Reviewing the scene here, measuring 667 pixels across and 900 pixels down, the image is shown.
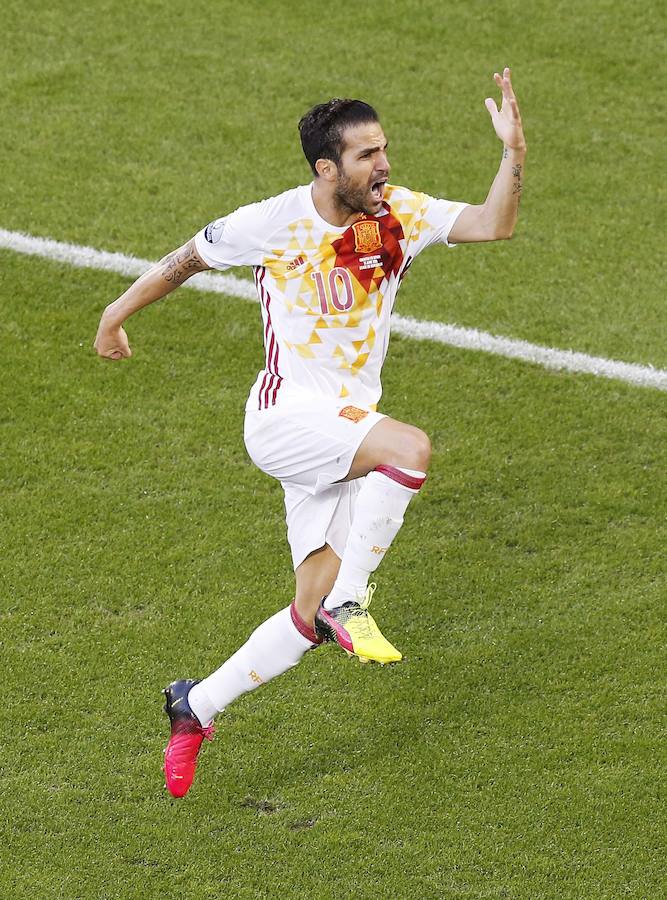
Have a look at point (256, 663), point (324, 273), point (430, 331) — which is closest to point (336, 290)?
point (324, 273)

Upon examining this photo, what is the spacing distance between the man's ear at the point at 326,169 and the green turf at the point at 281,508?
2.10 m

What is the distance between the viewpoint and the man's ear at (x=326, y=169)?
18.7 feet

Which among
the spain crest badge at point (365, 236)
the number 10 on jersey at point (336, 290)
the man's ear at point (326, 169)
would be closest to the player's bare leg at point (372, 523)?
the number 10 on jersey at point (336, 290)

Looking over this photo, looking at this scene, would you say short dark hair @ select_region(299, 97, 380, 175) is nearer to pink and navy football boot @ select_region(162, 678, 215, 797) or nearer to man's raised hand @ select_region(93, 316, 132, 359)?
man's raised hand @ select_region(93, 316, 132, 359)

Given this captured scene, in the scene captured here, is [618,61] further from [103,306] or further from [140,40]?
[103,306]

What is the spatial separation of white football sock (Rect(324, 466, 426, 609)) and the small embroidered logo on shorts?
226 mm

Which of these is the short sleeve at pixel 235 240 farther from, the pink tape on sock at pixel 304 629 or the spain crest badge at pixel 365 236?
the pink tape on sock at pixel 304 629

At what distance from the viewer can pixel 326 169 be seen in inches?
225

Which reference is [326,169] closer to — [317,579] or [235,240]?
[235,240]

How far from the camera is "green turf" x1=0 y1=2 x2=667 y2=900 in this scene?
5.82m

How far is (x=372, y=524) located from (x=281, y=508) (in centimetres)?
196

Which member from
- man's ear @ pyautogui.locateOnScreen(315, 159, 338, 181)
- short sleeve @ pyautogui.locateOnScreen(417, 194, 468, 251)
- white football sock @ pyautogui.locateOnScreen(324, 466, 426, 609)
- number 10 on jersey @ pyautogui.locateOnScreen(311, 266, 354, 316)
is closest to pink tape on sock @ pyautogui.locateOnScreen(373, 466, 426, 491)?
white football sock @ pyautogui.locateOnScreen(324, 466, 426, 609)

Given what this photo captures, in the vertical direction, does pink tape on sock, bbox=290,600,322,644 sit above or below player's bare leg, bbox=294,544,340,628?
below

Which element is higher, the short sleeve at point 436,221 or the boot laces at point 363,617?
the short sleeve at point 436,221
